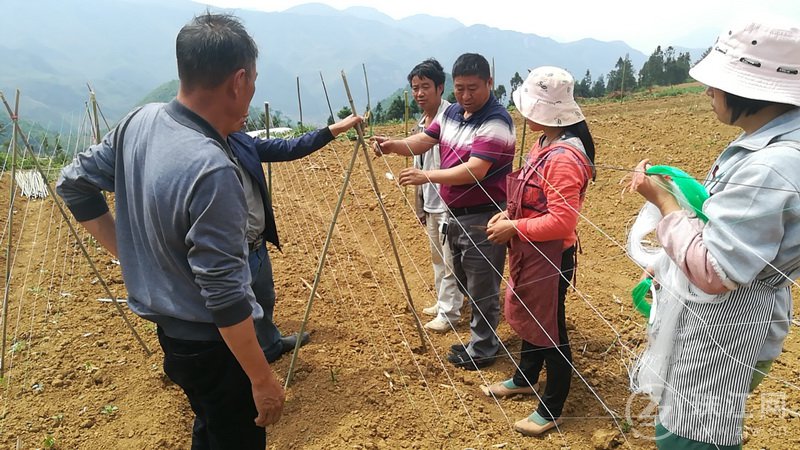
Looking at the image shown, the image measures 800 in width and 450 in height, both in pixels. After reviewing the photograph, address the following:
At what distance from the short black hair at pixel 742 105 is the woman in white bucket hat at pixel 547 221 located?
69 cm

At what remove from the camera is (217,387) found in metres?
1.54

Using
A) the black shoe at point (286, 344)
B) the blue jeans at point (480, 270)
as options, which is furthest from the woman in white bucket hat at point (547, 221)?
the black shoe at point (286, 344)

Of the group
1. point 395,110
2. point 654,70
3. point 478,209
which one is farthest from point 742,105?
point 654,70

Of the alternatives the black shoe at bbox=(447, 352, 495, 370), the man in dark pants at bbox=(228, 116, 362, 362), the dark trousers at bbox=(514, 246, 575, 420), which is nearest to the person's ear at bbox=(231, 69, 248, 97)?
the man in dark pants at bbox=(228, 116, 362, 362)

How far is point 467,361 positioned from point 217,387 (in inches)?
66.5

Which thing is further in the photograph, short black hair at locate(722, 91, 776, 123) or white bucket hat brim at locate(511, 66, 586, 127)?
white bucket hat brim at locate(511, 66, 586, 127)

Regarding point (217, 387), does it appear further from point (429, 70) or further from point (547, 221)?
point (429, 70)

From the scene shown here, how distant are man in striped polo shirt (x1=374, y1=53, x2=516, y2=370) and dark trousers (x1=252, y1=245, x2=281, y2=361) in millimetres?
902

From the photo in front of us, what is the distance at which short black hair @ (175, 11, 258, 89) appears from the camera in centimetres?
122

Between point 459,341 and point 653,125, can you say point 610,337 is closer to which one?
point 459,341

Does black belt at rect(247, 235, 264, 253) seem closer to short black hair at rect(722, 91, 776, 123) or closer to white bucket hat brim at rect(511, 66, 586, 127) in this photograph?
white bucket hat brim at rect(511, 66, 586, 127)

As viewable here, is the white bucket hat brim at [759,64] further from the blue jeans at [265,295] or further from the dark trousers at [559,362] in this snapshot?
the blue jeans at [265,295]

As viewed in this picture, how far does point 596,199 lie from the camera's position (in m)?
5.89

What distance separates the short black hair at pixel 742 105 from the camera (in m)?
1.16
